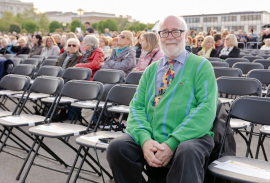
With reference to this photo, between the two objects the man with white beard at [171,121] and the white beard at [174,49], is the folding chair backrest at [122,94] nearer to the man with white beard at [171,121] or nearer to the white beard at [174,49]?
the man with white beard at [171,121]

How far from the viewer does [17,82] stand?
480 cm

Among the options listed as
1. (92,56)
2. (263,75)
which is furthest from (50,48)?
(263,75)

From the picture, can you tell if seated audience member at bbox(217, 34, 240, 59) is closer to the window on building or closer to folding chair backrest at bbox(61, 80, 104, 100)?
folding chair backrest at bbox(61, 80, 104, 100)

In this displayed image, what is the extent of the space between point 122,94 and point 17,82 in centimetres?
204

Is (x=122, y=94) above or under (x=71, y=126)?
above

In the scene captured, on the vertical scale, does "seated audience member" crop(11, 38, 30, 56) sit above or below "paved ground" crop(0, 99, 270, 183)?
above

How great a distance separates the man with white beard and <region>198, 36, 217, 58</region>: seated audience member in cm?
544

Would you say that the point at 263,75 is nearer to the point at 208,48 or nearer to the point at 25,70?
the point at 208,48

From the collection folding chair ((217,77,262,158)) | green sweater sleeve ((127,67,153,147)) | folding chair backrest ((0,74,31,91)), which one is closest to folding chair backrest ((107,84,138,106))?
green sweater sleeve ((127,67,153,147))

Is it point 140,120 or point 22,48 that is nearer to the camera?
point 140,120

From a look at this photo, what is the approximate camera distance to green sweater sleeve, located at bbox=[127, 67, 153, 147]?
8.38 feet

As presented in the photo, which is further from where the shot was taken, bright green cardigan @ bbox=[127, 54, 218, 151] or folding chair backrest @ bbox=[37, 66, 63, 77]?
folding chair backrest @ bbox=[37, 66, 63, 77]

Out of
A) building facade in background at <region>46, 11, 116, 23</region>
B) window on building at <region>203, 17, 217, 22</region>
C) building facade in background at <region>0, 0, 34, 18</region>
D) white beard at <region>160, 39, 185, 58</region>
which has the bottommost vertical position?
white beard at <region>160, 39, 185, 58</region>

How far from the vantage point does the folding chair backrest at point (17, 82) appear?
4.66m
